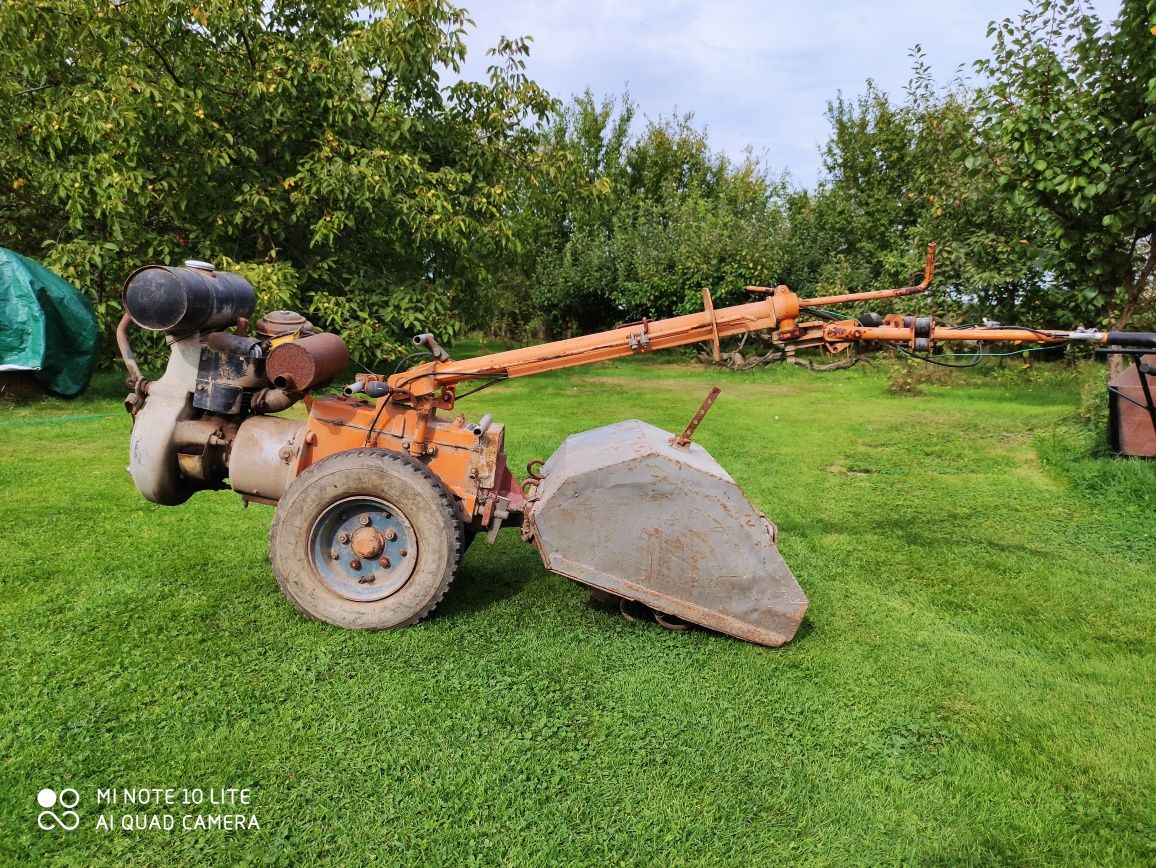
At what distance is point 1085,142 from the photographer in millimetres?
7934

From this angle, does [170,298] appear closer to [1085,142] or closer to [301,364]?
[301,364]

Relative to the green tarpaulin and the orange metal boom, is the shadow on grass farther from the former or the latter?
the green tarpaulin

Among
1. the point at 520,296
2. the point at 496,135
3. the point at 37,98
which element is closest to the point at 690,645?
the point at 496,135

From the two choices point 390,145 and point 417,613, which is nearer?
point 417,613

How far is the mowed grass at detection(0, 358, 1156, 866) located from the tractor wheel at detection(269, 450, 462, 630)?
187mm

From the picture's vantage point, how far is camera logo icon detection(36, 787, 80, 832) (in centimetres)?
275

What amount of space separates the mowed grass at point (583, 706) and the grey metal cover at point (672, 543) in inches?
5.3

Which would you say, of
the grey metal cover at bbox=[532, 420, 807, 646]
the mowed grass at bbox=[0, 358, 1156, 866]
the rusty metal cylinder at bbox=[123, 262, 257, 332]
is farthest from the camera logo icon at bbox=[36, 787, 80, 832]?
the rusty metal cylinder at bbox=[123, 262, 257, 332]

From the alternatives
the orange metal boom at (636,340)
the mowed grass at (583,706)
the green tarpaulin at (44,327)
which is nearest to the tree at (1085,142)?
the mowed grass at (583,706)

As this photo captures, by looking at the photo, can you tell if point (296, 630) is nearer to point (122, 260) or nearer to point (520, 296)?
point (122, 260)

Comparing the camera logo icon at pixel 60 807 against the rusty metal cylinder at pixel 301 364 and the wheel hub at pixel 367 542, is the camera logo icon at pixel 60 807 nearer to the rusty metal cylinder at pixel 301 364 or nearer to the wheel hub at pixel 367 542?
the wheel hub at pixel 367 542

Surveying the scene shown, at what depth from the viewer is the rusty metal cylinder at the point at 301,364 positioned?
4293 millimetres

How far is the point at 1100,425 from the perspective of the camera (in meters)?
8.77

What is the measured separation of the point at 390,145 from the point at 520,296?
12.8 meters
